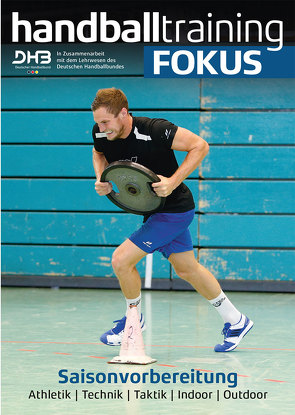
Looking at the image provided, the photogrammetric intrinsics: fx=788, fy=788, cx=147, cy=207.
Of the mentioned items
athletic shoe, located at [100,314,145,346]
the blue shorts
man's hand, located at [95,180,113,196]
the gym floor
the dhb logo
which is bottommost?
the gym floor

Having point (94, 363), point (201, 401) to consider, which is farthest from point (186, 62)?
point (201, 401)

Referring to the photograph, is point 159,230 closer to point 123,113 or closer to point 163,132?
point 163,132

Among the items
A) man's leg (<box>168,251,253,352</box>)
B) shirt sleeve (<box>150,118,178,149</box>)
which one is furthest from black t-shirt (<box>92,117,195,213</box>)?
man's leg (<box>168,251,253,352</box>)

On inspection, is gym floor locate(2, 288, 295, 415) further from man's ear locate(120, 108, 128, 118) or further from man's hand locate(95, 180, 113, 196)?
man's ear locate(120, 108, 128, 118)

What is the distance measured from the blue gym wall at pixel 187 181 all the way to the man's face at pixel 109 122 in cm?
412

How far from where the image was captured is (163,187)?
4.39 m

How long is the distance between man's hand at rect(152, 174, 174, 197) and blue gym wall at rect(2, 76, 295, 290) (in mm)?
4183

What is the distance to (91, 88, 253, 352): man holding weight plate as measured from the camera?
447 centimetres

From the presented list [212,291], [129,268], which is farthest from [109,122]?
[212,291]

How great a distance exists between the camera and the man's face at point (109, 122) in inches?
175

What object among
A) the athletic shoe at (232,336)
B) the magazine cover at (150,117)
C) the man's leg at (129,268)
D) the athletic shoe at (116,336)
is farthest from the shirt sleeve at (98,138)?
the magazine cover at (150,117)

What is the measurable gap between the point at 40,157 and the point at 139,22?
186 cm

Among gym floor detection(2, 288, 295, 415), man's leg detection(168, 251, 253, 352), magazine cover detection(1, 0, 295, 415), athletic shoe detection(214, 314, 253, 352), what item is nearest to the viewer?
gym floor detection(2, 288, 295, 415)

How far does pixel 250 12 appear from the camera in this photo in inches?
337
